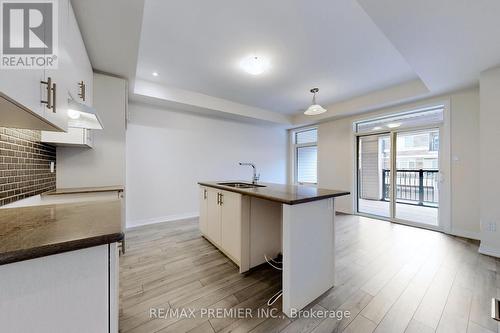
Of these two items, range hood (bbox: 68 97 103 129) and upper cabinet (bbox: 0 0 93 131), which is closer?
upper cabinet (bbox: 0 0 93 131)

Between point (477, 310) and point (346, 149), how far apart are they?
3737 millimetres

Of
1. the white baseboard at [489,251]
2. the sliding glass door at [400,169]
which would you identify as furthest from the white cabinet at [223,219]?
the sliding glass door at [400,169]

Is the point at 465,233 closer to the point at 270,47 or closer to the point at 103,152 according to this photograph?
the point at 270,47

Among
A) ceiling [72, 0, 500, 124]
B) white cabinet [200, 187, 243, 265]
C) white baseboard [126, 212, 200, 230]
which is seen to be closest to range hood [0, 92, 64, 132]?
ceiling [72, 0, 500, 124]

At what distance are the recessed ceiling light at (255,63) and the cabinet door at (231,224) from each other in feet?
6.16

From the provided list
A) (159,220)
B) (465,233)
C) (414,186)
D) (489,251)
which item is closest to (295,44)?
(489,251)

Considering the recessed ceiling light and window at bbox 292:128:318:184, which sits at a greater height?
the recessed ceiling light

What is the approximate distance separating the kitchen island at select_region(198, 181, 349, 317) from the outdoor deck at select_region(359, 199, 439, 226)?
3.27 metres

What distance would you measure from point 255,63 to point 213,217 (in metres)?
2.31

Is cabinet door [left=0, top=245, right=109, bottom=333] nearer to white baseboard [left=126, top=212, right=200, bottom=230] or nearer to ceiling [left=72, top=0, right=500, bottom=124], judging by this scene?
ceiling [left=72, top=0, right=500, bottom=124]

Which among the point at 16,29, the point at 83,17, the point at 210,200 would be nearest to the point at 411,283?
the point at 210,200

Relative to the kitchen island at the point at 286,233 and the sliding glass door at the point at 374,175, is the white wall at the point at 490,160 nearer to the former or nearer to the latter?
the sliding glass door at the point at 374,175

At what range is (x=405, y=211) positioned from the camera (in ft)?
14.1

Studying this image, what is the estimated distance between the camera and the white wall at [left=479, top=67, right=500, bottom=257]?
8.42ft
